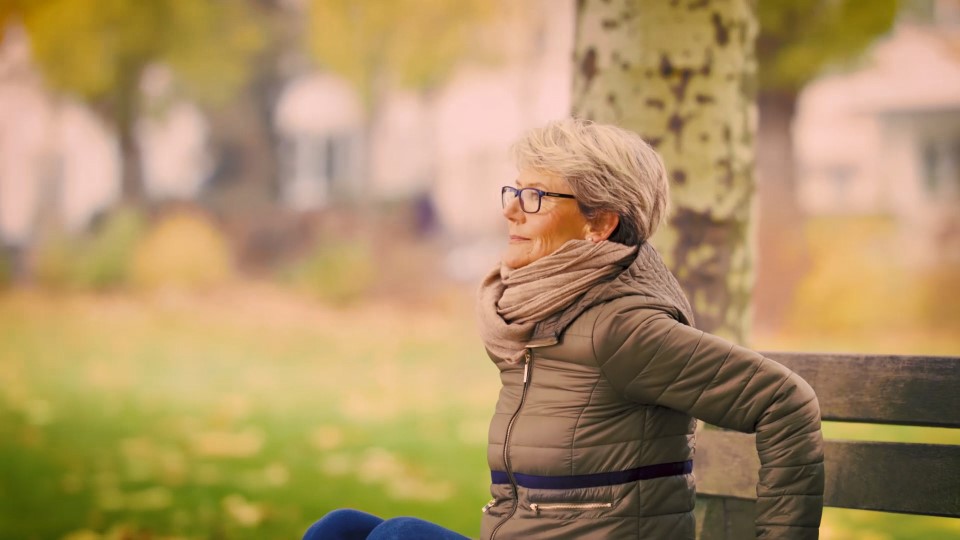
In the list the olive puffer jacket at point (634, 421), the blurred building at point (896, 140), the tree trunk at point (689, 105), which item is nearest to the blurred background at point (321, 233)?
the blurred building at point (896, 140)

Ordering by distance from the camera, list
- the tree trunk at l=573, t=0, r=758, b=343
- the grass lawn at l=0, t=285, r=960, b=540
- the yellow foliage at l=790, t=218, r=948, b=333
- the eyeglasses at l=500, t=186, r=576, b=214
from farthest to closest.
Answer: the yellow foliage at l=790, t=218, r=948, b=333 → the grass lawn at l=0, t=285, r=960, b=540 → the tree trunk at l=573, t=0, r=758, b=343 → the eyeglasses at l=500, t=186, r=576, b=214

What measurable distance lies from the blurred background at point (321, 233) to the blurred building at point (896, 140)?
0.04 feet

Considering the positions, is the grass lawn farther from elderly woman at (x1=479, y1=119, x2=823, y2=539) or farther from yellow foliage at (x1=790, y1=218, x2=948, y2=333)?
elderly woman at (x1=479, y1=119, x2=823, y2=539)

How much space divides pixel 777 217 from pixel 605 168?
4.57 meters

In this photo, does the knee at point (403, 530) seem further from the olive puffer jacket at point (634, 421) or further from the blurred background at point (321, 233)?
the blurred background at point (321, 233)

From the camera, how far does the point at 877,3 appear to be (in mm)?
6043

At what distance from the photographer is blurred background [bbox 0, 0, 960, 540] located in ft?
19.3

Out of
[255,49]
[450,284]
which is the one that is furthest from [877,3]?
[255,49]

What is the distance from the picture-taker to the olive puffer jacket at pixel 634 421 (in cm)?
170

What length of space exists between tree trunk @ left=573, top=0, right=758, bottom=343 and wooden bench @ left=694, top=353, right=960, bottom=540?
0.70 metres

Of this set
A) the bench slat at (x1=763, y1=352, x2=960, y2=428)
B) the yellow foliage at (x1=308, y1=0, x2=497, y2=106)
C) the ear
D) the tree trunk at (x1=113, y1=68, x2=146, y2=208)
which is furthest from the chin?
the tree trunk at (x1=113, y1=68, x2=146, y2=208)

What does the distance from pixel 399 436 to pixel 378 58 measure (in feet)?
8.72

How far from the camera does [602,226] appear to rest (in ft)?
6.28

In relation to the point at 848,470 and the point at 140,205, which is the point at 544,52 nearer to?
the point at 140,205
